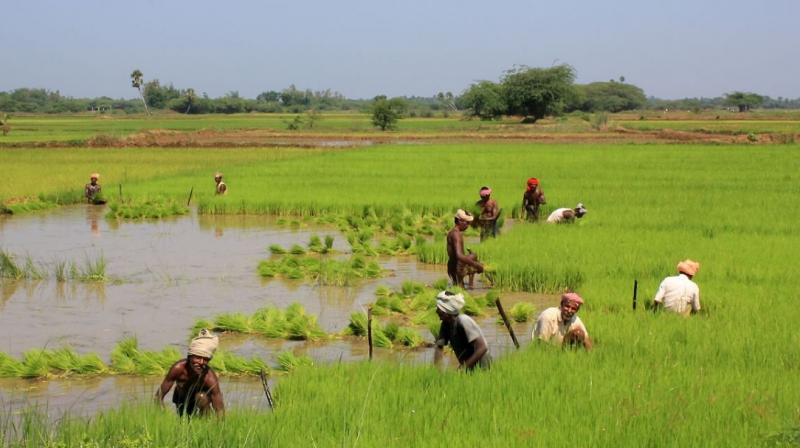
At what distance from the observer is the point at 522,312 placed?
33.0ft

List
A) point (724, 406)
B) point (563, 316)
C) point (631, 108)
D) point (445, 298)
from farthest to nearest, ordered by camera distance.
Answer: point (631, 108), point (563, 316), point (445, 298), point (724, 406)

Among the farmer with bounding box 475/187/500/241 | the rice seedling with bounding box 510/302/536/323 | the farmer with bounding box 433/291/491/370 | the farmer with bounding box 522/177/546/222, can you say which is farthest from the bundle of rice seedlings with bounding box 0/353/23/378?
the farmer with bounding box 522/177/546/222

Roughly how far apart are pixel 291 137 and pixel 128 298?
4409 cm

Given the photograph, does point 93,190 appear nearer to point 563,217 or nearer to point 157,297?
point 157,297

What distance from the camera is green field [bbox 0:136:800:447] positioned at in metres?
5.64

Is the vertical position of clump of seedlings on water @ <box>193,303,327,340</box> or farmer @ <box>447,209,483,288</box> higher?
farmer @ <box>447,209,483,288</box>

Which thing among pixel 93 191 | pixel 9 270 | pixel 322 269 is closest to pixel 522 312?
pixel 322 269

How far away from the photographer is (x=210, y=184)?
24.3m

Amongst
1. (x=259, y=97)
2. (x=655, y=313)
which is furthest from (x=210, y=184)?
(x=259, y=97)

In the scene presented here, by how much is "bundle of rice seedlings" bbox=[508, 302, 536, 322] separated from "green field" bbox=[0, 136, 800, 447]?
60 cm

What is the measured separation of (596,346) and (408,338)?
1.97 meters

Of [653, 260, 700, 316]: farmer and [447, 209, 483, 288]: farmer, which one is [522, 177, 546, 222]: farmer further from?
[653, 260, 700, 316]: farmer

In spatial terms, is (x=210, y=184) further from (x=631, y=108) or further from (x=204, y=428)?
(x=631, y=108)

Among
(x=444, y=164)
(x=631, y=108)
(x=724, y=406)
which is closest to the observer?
(x=724, y=406)
